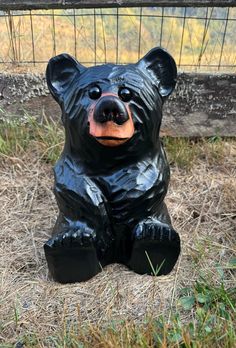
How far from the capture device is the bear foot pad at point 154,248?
1.89 meters

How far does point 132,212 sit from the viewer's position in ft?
6.14

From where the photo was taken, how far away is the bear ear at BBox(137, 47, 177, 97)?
1901mm

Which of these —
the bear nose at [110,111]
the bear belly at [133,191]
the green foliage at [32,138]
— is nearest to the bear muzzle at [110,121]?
the bear nose at [110,111]

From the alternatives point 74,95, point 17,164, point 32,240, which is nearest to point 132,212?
point 74,95

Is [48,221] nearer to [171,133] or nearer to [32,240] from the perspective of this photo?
[32,240]

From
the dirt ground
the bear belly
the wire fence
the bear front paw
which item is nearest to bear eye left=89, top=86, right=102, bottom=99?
the bear belly

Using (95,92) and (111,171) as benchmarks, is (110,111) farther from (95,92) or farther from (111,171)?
(111,171)

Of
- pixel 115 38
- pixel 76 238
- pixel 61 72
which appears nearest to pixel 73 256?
pixel 76 238

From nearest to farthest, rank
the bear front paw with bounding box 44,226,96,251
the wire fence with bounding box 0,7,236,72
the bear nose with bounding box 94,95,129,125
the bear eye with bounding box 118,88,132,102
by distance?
the bear nose with bounding box 94,95,129,125 → the bear eye with bounding box 118,88,132,102 → the bear front paw with bounding box 44,226,96,251 → the wire fence with bounding box 0,7,236,72

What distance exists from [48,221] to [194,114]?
113 cm

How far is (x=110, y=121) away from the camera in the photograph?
5.51 feet

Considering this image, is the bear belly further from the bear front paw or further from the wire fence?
the wire fence

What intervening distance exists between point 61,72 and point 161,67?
0.38 m

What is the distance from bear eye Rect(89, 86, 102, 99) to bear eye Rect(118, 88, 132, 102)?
70 mm
